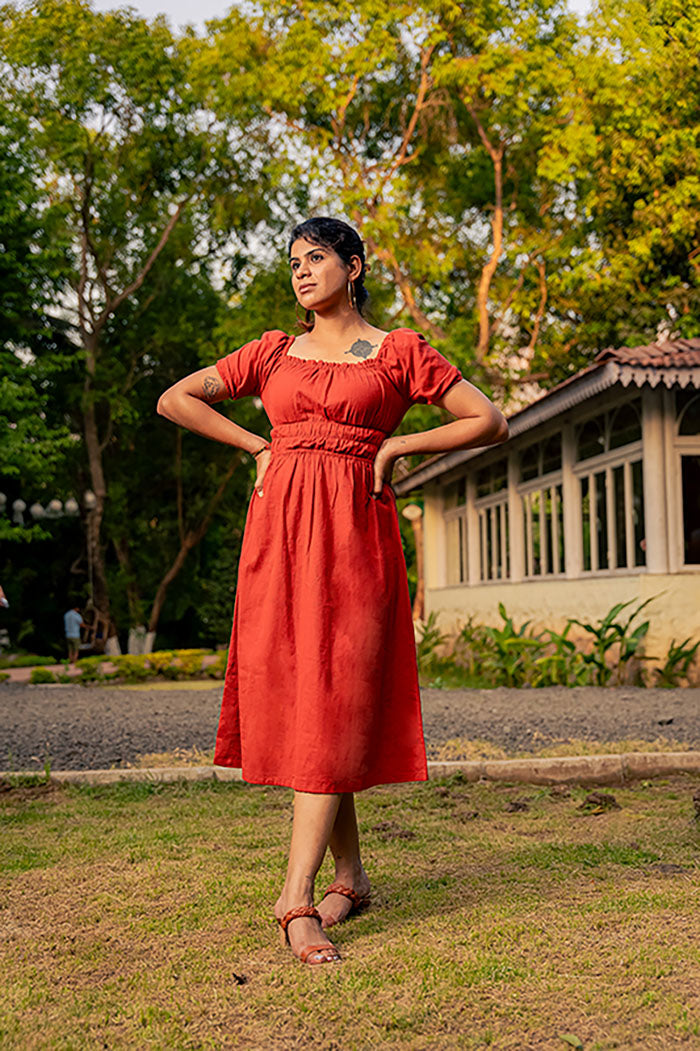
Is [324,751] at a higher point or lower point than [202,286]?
lower

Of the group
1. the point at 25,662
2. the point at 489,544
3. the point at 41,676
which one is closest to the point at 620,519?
the point at 489,544

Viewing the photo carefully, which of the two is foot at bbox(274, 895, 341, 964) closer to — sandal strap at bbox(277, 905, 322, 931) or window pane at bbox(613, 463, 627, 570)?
sandal strap at bbox(277, 905, 322, 931)

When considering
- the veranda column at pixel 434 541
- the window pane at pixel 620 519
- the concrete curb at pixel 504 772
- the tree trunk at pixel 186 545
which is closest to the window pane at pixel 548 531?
the window pane at pixel 620 519

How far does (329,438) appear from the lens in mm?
3186

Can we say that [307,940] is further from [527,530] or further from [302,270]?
[527,530]

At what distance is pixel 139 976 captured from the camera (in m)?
2.70

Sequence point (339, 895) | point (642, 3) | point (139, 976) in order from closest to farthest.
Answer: point (139, 976)
point (339, 895)
point (642, 3)

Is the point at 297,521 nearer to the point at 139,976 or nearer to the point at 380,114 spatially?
the point at 139,976

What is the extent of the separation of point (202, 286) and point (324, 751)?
27985 mm

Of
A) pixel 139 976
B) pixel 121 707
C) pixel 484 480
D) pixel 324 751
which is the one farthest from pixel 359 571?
pixel 484 480

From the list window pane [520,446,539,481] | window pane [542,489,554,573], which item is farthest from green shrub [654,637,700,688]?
window pane [520,446,539,481]

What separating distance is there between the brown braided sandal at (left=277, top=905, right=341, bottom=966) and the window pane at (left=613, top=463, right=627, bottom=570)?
1001cm

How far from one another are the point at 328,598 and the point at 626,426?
9.88m

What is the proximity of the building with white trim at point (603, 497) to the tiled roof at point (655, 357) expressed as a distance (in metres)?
0.01
